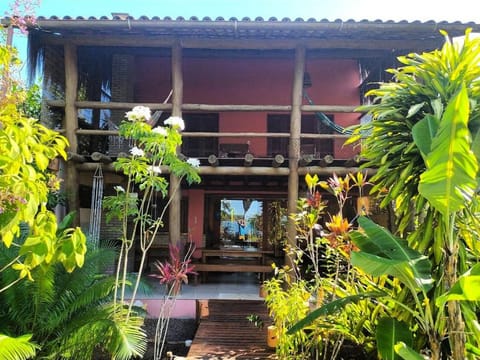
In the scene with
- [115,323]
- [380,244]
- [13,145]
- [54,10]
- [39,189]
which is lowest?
[115,323]

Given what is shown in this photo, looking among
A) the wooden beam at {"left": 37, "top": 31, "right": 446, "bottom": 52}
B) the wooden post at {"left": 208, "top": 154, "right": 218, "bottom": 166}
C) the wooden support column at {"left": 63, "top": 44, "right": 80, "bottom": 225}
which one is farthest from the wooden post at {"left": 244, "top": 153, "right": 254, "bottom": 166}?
the wooden support column at {"left": 63, "top": 44, "right": 80, "bottom": 225}

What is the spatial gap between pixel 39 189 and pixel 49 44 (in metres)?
6.99

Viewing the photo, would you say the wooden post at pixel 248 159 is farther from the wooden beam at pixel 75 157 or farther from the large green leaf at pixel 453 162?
the large green leaf at pixel 453 162

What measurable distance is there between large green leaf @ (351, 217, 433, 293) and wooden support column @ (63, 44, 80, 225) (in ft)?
19.7

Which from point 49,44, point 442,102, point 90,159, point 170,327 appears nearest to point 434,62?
point 442,102

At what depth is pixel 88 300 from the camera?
4.95 m

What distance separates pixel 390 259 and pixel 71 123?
6891 millimetres

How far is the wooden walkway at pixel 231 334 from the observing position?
16.4 feet

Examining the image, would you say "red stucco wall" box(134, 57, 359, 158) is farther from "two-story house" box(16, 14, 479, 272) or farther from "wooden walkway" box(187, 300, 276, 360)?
"wooden walkway" box(187, 300, 276, 360)

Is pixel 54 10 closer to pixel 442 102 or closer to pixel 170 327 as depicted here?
pixel 170 327

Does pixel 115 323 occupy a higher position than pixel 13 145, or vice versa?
pixel 13 145

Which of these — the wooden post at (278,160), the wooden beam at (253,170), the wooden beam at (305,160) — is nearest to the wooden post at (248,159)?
the wooden beam at (253,170)

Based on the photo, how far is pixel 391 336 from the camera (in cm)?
293

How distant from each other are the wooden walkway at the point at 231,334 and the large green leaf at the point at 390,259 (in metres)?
2.64
